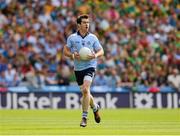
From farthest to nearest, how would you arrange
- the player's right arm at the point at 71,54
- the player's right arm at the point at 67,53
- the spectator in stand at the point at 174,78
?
the spectator in stand at the point at 174,78
the player's right arm at the point at 67,53
the player's right arm at the point at 71,54

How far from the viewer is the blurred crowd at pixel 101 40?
32.9m

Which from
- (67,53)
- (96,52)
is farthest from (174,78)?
(67,53)

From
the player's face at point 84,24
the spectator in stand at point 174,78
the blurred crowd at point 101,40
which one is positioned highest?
the player's face at point 84,24

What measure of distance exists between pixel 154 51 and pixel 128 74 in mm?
2441

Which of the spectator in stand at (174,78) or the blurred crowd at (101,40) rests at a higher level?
the blurred crowd at (101,40)

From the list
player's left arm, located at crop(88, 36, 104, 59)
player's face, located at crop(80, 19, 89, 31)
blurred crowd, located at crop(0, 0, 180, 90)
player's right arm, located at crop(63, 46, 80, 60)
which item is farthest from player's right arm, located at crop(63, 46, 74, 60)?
blurred crowd, located at crop(0, 0, 180, 90)

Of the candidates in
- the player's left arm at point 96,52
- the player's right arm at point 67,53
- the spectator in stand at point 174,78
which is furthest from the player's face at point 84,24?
the spectator in stand at point 174,78

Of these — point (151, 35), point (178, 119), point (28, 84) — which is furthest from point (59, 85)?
point (178, 119)

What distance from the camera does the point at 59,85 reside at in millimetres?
32625

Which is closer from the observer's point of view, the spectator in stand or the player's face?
the player's face

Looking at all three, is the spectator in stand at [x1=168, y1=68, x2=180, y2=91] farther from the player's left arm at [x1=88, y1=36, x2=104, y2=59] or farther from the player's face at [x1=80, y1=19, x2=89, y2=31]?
the player's face at [x1=80, y1=19, x2=89, y2=31]

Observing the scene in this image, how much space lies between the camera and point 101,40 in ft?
116

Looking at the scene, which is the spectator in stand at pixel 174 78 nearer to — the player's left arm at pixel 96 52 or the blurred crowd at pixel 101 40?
the blurred crowd at pixel 101 40

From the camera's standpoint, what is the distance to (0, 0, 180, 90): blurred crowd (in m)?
32.9
